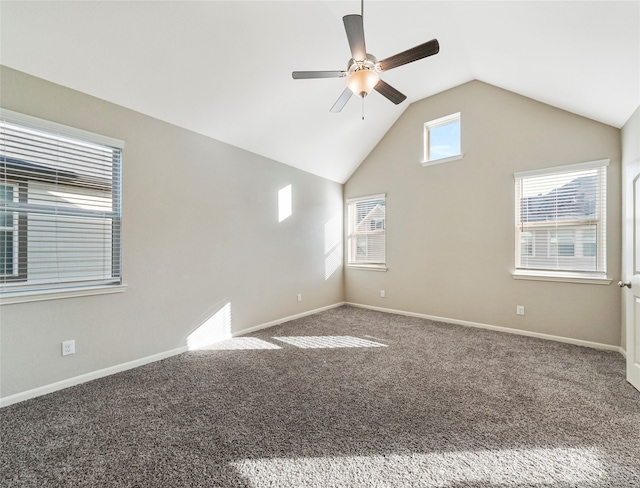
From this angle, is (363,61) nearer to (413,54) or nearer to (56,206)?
(413,54)

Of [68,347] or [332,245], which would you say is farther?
[332,245]

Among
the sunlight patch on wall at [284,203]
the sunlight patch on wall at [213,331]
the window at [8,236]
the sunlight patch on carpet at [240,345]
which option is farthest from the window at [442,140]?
the window at [8,236]

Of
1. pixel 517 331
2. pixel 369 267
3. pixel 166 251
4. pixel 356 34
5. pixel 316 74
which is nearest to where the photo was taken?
pixel 356 34

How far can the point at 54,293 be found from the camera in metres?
2.32

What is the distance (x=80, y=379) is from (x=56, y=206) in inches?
59.2

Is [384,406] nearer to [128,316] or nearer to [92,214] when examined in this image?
[128,316]

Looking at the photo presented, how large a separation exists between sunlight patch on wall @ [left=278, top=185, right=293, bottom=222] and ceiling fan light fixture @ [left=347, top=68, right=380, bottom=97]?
7.57ft

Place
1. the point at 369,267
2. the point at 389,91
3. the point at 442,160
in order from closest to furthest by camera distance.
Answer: the point at 389,91
the point at 442,160
the point at 369,267

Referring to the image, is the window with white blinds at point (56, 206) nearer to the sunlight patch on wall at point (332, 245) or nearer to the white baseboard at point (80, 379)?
the white baseboard at point (80, 379)

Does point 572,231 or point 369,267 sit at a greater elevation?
point 572,231

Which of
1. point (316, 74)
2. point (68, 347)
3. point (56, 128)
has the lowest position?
point (68, 347)

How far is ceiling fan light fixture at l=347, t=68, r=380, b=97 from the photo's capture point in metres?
2.18

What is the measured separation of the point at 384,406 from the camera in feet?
6.86

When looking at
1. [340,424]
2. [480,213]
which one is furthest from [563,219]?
[340,424]
